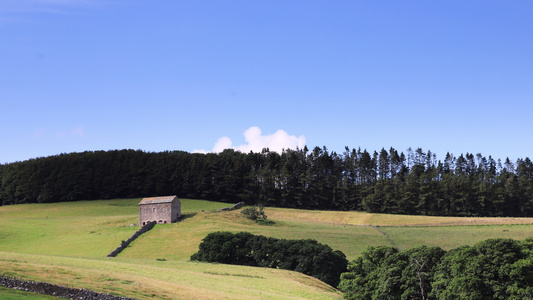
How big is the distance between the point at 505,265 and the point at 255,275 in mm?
26712

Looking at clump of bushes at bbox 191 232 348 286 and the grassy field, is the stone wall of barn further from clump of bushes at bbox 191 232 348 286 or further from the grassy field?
clump of bushes at bbox 191 232 348 286

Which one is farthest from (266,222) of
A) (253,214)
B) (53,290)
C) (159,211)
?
(53,290)

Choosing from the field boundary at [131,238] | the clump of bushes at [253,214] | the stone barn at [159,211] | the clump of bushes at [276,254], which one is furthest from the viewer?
the clump of bushes at [253,214]

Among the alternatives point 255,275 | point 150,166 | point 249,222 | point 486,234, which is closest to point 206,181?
point 150,166

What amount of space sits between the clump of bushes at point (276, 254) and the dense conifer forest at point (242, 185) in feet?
251

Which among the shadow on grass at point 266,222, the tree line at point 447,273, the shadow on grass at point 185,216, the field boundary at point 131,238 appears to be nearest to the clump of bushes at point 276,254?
the tree line at point 447,273

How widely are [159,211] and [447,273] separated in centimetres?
6756

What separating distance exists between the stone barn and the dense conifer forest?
47.8 metres

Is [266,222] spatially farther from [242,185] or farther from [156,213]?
[242,185]

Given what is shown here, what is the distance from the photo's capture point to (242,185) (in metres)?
157

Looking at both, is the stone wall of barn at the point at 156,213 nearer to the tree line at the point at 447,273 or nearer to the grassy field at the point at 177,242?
the grassy field at the point at 177,242

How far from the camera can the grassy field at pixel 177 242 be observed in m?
40.0

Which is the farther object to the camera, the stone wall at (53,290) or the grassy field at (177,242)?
the grassy field at (177,242)

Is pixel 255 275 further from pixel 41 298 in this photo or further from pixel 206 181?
pixel 206 181
